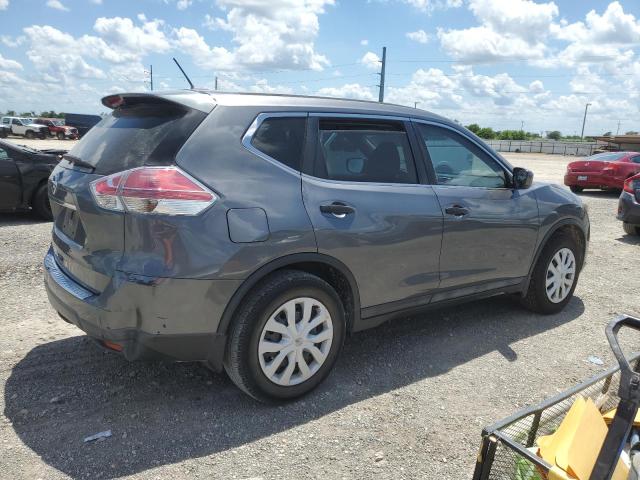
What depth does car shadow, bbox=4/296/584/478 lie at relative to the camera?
2.74 meters

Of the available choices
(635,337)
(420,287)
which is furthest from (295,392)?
(635,337)

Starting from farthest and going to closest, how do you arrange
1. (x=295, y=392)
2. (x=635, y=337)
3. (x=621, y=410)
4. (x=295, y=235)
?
(x=635, y=337), (x=295, y=392), (x=295, y=235), (x=621, y=410)

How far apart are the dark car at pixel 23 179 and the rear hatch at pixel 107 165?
578 cm

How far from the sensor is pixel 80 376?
3449 mm

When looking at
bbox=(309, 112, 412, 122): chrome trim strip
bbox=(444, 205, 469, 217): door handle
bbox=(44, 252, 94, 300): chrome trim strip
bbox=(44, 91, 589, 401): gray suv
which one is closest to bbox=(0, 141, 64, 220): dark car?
bbox=(44, 252, 94, 300): chrome trim strip

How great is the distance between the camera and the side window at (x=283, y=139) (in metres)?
3.05

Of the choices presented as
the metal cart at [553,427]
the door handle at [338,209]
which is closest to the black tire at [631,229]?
the metal cart at [553,427]

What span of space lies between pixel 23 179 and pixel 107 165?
6438 millimetres

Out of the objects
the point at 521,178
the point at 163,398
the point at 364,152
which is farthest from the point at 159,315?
the point at 521,178

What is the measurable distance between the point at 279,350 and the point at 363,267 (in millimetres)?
738

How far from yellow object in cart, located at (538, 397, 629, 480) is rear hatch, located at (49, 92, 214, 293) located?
214cm

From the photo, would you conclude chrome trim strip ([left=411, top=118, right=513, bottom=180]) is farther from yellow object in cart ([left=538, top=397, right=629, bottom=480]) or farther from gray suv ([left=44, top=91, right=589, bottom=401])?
yellow object in cart ([left=538, top=397, right=629, bottom=480])

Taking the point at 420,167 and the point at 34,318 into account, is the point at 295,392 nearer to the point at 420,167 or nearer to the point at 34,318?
the point at 420,167

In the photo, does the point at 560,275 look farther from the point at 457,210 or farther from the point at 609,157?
the point at 609,157
